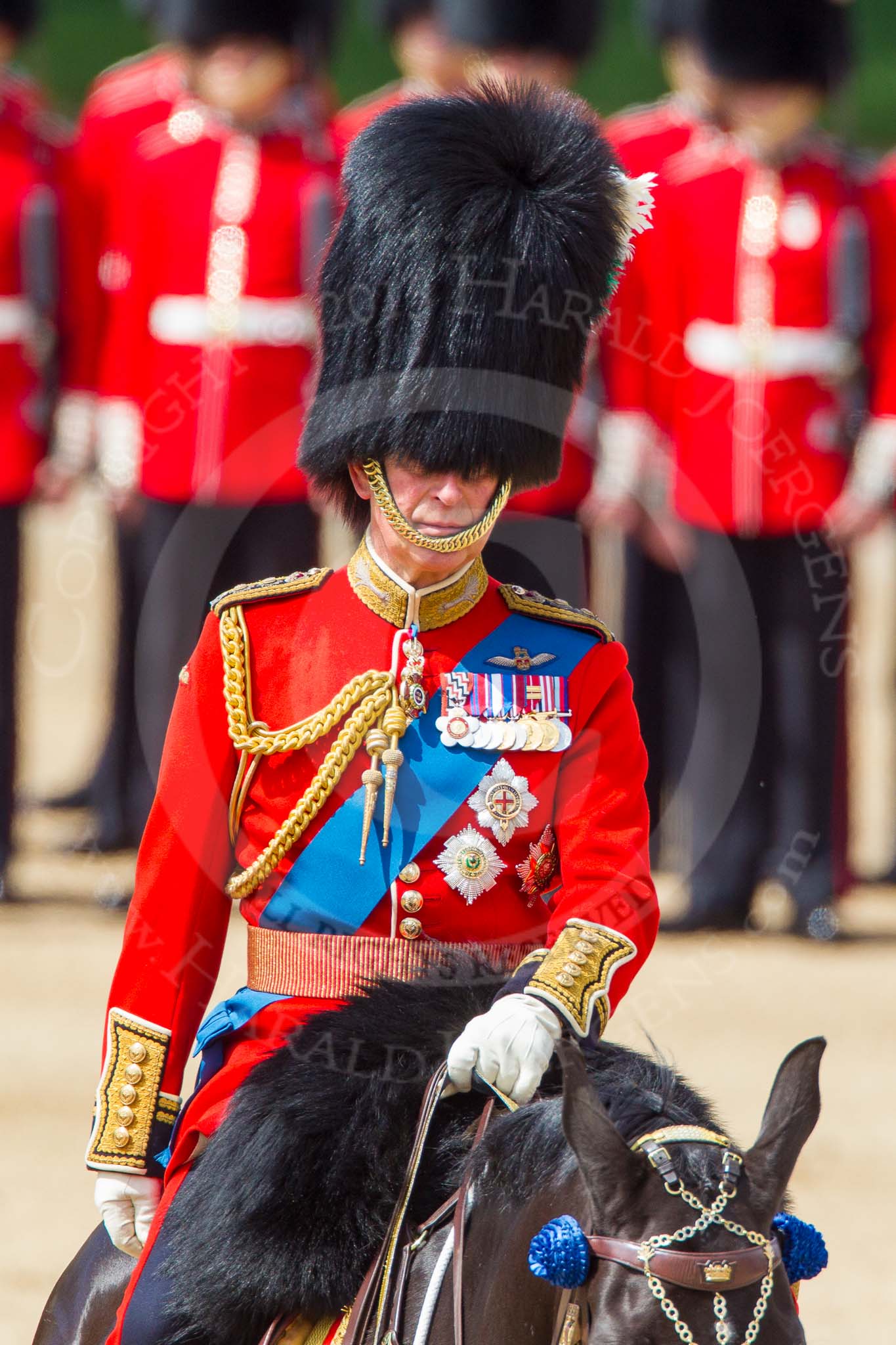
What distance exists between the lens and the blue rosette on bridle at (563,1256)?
64.5 inches

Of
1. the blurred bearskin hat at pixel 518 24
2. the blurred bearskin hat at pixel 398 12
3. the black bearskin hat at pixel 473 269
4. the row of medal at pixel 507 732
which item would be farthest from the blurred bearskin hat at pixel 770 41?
the row of medal at pixel 507 732

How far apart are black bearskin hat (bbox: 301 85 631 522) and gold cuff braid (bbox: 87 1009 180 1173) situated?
1.87ft

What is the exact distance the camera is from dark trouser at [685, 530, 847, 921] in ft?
18.4

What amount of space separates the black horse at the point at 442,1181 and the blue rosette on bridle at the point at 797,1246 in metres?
0.03

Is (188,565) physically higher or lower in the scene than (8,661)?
higher

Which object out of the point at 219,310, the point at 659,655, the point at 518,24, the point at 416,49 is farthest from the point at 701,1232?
the point at 416,49

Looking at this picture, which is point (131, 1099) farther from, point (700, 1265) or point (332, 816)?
point (700, 1265)

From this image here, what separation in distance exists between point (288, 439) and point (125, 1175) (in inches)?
149

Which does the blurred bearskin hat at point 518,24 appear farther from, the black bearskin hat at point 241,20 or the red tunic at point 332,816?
the red tunic at point 332,816

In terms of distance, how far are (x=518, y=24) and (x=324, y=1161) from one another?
4.56 meters

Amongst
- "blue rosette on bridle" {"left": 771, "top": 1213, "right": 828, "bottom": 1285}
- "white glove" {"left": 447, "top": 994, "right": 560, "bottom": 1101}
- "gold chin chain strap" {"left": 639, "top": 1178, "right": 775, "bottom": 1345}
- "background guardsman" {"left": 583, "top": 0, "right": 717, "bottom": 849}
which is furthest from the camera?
"background guardsman" {"left": 583, "top": 0, "right": 717, "bottom": 849}

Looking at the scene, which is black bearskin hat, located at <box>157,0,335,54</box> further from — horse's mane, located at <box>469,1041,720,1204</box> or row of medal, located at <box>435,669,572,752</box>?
horse's mane, located at <box>469,1041,720,1204</box>

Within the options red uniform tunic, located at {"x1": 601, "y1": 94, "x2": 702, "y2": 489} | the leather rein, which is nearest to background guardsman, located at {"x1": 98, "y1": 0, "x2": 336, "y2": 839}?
red uniform tunic, located at {"x1": 601, "y1": 94, "x2": 702, "y2": 489}

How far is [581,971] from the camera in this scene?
200cm
